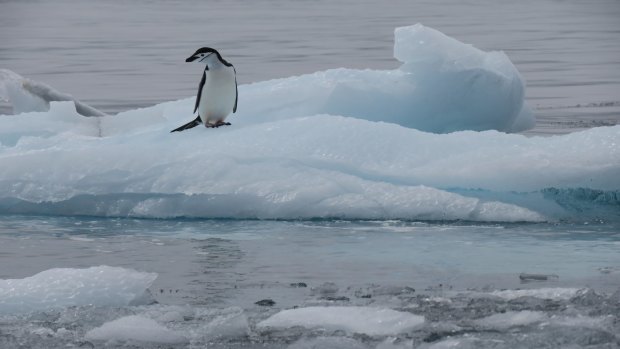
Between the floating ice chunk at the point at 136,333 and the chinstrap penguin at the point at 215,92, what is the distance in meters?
4.04

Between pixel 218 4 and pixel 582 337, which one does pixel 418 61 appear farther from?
pixel 218 4

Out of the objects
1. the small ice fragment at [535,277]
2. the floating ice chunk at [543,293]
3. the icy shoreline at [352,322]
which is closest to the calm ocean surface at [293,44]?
the small ice fragment at [535,277]

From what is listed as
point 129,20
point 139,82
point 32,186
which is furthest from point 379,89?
point 129,20

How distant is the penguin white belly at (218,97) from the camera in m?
9.04

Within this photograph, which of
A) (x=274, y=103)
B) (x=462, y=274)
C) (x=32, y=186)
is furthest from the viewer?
(x=274, y=103)

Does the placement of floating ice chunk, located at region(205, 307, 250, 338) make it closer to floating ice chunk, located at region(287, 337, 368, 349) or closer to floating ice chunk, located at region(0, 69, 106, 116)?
floating ice chunk, located at region(287, 337, 368, 349)

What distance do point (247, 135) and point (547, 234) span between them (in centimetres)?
221

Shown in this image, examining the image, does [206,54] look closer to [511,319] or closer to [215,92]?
[215,92]

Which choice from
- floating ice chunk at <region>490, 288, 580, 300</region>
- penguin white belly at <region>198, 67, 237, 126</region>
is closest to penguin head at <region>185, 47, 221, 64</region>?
penguin white belly at <region>198, 67, 237, 126</region>

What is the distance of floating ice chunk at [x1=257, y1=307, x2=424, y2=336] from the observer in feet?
16.2

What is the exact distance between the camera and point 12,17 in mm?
41562

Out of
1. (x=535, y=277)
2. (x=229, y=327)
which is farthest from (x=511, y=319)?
(x=229, y=327)

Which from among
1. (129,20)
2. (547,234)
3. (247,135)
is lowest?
(547,234)

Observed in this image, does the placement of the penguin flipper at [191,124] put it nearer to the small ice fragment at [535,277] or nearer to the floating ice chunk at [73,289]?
the floating ice chunk at [73,289]
